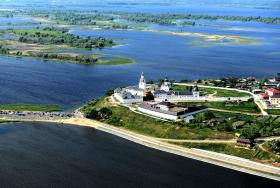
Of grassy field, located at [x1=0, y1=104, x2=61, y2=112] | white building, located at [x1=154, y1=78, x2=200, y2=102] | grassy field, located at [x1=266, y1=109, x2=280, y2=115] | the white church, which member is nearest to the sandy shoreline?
grassy field, located at [x1=0, y1=104, x2=61, y2=112]

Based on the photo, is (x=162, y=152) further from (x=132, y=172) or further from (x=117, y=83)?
(x=117, y=83)

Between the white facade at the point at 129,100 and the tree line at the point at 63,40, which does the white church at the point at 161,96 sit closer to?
the white facade at the point at 129,100

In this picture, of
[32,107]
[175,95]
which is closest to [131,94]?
[175,95]

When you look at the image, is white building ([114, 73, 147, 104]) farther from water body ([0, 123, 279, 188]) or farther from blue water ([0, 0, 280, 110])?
water body ([0, 123, 279, 188])

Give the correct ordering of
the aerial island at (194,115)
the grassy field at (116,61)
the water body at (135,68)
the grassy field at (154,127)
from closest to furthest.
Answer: the aerial island at (194,115) < the grassy field at (154,127) < the water body at (135,68) < the grassy field at (116,61)

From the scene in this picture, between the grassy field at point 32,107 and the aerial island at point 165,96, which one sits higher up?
the aerial island at point 165,96

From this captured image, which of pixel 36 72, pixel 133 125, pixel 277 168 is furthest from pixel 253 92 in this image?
pixel 36 72

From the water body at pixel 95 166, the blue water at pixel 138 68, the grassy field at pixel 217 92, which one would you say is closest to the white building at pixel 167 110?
the water body at pixel 95 166
